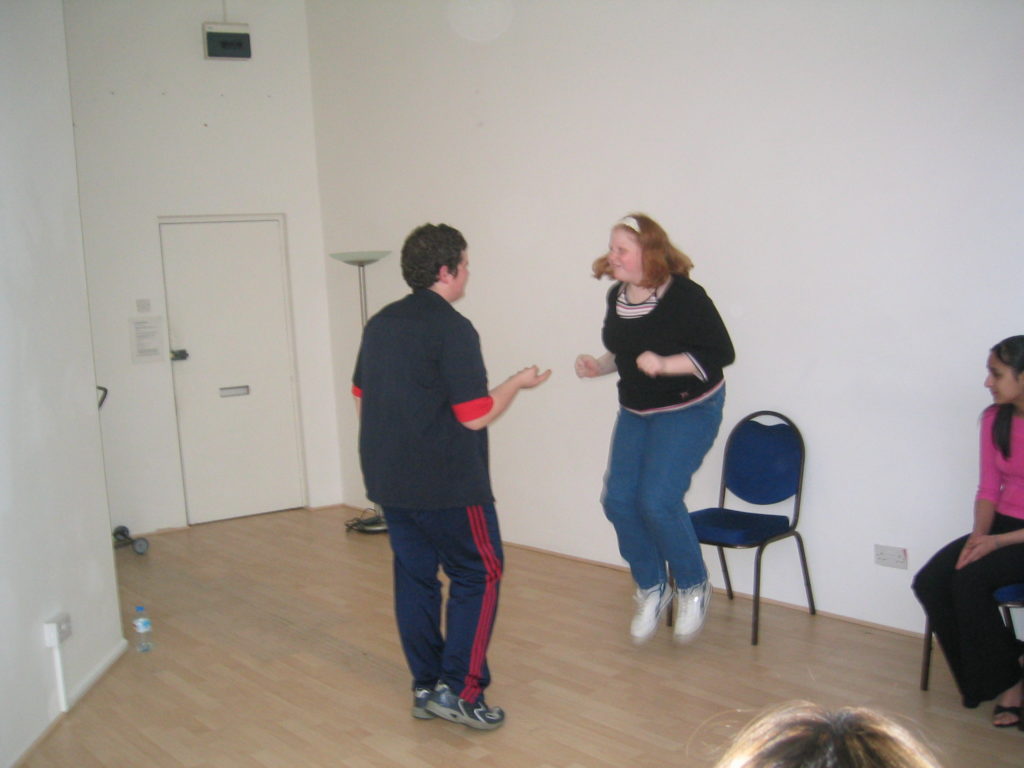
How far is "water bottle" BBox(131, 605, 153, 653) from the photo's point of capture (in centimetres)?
381

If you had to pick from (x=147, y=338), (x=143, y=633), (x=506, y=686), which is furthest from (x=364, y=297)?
(x=506, y=686)

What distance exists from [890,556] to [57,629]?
3.09 meters

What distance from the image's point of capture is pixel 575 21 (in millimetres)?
4535

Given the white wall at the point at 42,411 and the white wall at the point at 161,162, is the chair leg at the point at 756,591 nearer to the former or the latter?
the white wall at the point at 42,411

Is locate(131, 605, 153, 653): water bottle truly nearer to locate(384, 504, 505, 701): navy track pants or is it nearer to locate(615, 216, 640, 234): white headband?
locate(384, 504, 505, 701): navy track pants

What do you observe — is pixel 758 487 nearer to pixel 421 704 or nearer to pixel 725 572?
pixel 725 572

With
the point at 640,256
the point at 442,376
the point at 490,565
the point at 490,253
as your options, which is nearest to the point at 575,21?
the point at 490,253

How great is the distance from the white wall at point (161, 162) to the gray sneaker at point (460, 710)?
12.1 feet

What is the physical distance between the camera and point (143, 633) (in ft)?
13.0

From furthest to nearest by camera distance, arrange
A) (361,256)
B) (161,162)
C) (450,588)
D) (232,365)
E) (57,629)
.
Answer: (232,365)
(161,162)
(361,256)
(57,629)
(450,588)

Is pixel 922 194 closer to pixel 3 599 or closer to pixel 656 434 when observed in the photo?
pixel 656 434

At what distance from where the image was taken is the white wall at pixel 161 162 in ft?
18.7

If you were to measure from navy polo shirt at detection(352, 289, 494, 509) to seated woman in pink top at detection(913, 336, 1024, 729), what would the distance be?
60.2 inches

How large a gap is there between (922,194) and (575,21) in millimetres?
1978
